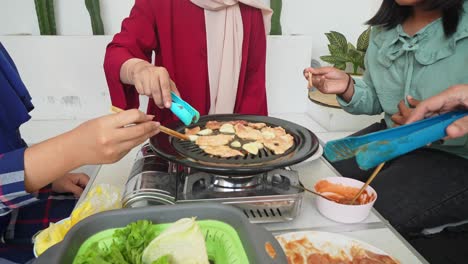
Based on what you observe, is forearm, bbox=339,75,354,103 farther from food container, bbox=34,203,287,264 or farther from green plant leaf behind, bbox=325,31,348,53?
food container, bbox=34,203,287,264

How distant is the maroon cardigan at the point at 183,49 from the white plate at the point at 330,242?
0.98m

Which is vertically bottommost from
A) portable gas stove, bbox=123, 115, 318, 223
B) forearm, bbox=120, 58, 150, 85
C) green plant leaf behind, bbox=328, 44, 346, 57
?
portable gas stove, bbox=123, 115, 318, 223

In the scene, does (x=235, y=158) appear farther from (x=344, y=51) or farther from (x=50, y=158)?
(x=344, y=51)

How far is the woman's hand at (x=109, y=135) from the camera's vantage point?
85 centimetres

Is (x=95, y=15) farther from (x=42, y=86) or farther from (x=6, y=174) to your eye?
(x=6, y=174)

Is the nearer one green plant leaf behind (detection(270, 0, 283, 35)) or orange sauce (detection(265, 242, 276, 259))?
orange sauce (detection(265, 242, 276, 259))

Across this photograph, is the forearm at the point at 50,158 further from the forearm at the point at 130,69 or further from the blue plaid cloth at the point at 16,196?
the forearm at the point at 130,69

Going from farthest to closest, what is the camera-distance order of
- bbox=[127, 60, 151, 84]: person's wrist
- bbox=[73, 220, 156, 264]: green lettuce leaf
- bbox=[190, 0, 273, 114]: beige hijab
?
1. bbox=[190, 0, 273, 114]: beige hijab
2. bbox=[127, 60, 151, 84]: person's wrist
3. bbox=[73, 220, 156, 264]: green lettuce leaf

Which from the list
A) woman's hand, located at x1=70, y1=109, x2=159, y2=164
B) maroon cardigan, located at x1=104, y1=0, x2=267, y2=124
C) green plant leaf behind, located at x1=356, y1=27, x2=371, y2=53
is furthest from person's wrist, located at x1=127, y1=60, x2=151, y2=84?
green plant leaf behind, located at x1=356, y1=27, x2=371, y2=53

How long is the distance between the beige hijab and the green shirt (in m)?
0.58

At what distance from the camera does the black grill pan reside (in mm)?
886

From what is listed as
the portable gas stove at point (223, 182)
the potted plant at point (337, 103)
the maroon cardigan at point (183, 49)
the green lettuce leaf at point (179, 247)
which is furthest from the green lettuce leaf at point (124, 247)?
the potted plant at point (337, 103)

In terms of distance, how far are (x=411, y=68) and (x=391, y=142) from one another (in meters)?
0.85

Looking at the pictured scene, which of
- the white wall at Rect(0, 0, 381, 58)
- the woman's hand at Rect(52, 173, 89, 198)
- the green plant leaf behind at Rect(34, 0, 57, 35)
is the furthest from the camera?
the white wall at Rect(0, 0, 381, 58)
